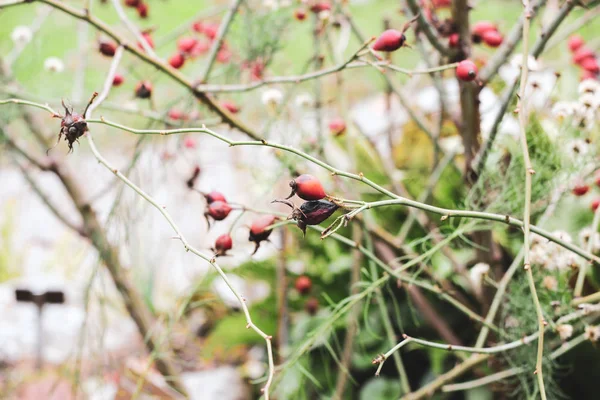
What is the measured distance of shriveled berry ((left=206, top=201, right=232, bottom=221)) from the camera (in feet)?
1.81

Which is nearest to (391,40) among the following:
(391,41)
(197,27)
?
(391,41)

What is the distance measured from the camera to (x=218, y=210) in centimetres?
55

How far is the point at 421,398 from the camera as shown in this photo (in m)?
0.79

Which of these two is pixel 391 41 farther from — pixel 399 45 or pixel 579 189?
pixel 579 189

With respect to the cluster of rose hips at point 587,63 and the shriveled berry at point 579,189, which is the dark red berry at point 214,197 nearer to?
the shriveled berry at point 579,189

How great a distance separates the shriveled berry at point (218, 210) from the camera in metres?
0.55

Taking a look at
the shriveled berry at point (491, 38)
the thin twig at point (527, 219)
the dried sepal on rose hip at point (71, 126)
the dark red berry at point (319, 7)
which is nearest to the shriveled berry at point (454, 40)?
the shriveled berry at point (491, 38)

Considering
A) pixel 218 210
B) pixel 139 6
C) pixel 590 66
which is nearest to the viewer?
pixel 218 210

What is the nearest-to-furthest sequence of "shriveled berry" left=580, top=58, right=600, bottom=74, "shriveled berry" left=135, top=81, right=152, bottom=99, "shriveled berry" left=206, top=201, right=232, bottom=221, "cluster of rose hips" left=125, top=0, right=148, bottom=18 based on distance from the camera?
"shriveled berry" left=206, top=201, right=232, bottom=221 < "shriveled berry" left=135, top=81, right=152, bottom=99 < "shriveled berry" left=580, top=58, right=600, bottom=74 < "cluster of rose hips" left=125, top=0, right=148, bottom=18

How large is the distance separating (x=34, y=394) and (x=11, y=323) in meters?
0.72


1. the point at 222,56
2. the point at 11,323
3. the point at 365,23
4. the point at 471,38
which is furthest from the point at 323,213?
the point at 365,23

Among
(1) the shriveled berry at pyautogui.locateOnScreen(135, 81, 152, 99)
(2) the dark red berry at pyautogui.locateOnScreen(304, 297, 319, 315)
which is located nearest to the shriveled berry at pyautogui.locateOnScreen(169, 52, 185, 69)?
(1) the shriveled berry at pyautogui.locateOnScreen(135, 81, 152, 99)

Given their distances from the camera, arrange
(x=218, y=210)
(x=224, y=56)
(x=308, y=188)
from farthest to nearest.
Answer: (x=224, y=56) < (x=218, y=210) < (x=308, y=188)

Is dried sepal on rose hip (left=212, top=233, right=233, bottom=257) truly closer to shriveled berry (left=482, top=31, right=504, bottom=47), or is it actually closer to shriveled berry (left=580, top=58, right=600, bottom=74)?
shriveled berry (left=482, top=31, right=504, bottom=47)
